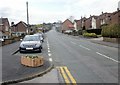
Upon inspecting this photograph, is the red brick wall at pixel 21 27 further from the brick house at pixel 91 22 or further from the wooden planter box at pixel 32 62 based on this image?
the wooden planter box at pixel 32 62

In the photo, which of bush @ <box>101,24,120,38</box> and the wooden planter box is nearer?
the wooden planter box

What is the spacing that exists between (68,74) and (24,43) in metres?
12.5

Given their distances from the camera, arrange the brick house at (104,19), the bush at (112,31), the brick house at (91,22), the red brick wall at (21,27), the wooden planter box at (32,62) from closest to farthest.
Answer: the wooden planter box at (32,62), the bush at (112,31), the brick house at (104,19), the brick house at (91,22), the red brick wall at (21,27)

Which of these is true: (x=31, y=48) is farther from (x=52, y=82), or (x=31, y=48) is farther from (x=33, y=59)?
(x=52, y=82)

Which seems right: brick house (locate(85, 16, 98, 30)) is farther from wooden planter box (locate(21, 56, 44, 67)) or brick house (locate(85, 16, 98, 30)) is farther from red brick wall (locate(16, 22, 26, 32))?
wooden planter box (locate(21, 56, 44, 67))

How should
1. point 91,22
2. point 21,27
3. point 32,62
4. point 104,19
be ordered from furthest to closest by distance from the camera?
point 21,27
point 91,22
point 104,19
point 32,62

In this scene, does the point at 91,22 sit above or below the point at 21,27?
above

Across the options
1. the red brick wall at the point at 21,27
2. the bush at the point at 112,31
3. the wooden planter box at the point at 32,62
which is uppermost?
the red brick wall at the point at 21,27

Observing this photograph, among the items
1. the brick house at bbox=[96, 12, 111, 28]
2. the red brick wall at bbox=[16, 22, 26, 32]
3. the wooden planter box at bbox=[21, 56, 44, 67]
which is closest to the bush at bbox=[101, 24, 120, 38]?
the wooden planter box at bbox=[21, 56, 44, 67]

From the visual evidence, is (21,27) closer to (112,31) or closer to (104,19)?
(104,19)

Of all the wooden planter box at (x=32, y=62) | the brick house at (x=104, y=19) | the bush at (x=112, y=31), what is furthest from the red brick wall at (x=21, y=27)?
the wooden planter box at (x=32, y=62)

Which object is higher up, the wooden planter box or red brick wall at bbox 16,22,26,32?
red brick wall at bbox 16,22,26,32

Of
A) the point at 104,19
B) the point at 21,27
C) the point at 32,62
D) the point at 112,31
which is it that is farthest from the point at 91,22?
the point at 32,62

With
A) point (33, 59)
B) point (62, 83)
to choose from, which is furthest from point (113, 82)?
point (33, 59)
